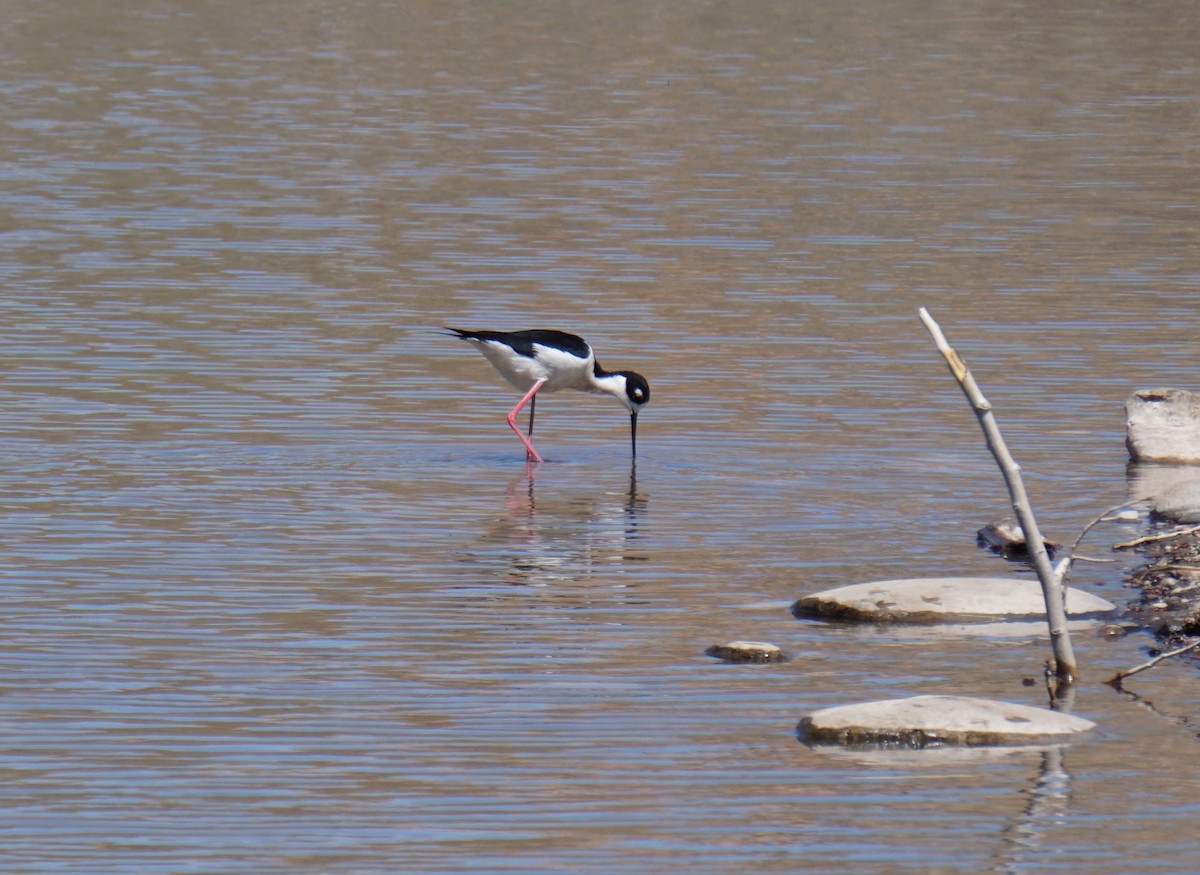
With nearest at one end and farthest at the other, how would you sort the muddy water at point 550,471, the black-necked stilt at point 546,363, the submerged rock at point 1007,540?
the muddy water at point 550,471
the submerged rock at point 1007,540
the black-necked stilt at point 546,363

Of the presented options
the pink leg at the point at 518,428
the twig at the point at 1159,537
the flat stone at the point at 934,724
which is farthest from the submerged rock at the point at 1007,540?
the pink leg at the point at 518,428

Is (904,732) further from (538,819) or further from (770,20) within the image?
(770,20)

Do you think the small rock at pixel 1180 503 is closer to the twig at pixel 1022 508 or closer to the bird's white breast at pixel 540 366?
the twig at pixel 1022 508

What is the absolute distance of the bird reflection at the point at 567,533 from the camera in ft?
45.1

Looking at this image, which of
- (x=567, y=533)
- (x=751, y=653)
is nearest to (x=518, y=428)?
(x=567, y=533)

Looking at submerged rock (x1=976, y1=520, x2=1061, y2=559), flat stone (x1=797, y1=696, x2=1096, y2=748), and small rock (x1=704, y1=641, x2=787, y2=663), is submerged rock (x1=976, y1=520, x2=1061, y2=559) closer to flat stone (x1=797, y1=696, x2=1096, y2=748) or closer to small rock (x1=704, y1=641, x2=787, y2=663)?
small rock (x1=704, y1=641, x2=787, y2=663)

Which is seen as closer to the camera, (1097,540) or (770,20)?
(1097,540)

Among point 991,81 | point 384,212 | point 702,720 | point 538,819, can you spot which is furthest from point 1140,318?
point 991,81

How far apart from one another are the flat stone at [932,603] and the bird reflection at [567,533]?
1333 mm

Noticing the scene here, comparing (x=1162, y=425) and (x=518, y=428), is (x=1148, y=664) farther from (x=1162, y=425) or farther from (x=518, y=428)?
(x=518, y=428)

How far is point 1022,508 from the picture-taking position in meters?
10.7

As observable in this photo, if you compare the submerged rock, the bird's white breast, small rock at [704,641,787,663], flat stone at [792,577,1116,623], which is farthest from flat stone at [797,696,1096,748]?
the bird's white breast

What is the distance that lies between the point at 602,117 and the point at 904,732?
31079 millimetres

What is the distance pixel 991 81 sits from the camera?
149 feet
